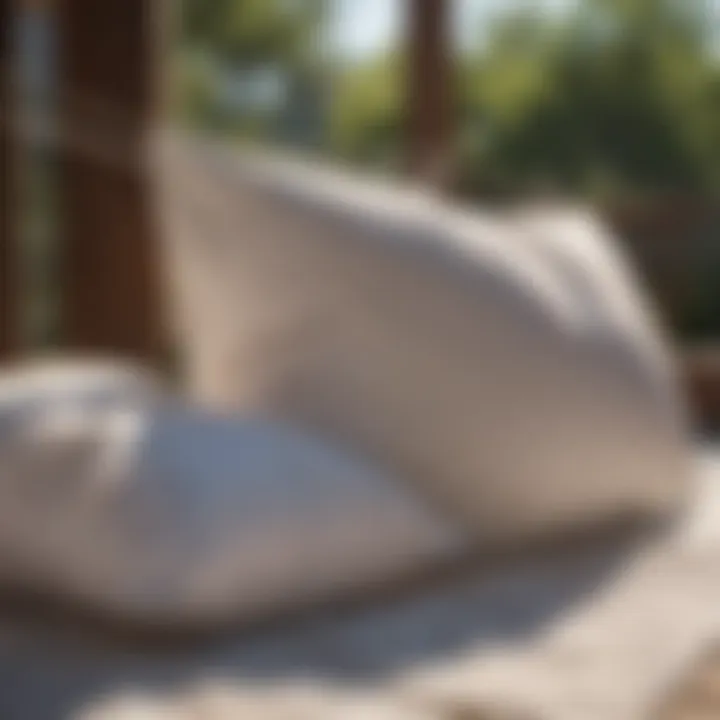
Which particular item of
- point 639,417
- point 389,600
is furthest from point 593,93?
point 389,600

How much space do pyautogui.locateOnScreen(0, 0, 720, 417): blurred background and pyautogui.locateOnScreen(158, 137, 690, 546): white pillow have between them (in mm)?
926

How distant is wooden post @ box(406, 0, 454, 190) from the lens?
2.34 m

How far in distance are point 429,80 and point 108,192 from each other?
52 cm

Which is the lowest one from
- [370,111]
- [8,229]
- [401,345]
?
[401,345]

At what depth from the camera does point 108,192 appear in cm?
225

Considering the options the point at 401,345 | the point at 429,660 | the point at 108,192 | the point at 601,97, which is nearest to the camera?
the point at 429,660

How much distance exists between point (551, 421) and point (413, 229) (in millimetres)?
197

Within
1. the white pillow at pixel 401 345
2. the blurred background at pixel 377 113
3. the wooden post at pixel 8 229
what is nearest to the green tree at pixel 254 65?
A: the blurred background at pixel 377 113

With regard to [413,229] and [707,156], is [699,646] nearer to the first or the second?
[413,229]

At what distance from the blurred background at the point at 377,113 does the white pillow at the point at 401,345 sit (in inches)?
36.4

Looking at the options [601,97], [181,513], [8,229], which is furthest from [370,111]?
[181,513]

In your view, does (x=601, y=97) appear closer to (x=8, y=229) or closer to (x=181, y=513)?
(x=8, y=229)

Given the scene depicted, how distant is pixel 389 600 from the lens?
3.54ft

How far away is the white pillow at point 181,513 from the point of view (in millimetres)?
962
